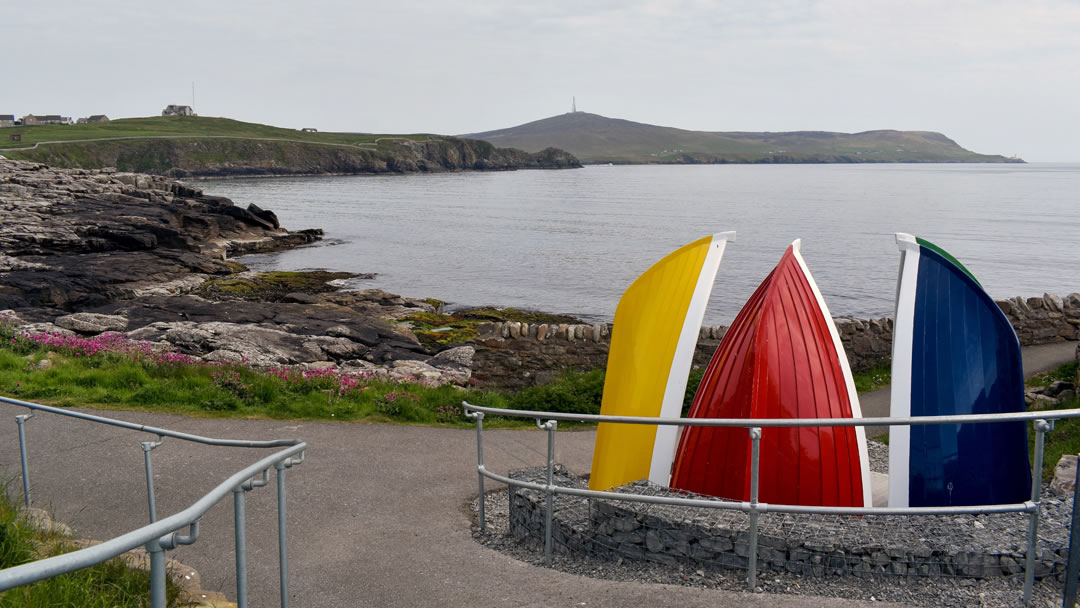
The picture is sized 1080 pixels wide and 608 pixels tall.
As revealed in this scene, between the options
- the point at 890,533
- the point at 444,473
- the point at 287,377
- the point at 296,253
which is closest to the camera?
the point at 890,533

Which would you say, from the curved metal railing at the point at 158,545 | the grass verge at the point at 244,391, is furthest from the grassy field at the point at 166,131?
Answer: the curved metal railing at the point at 158,545

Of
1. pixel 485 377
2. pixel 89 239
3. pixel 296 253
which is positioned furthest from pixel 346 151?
pixel 485 377

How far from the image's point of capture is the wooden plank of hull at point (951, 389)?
7.00m

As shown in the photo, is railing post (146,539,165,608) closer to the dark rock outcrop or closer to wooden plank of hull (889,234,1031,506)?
wooden plank of hull (889,234,1031,506)

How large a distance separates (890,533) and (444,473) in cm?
451

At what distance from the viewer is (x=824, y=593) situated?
547 centimetres

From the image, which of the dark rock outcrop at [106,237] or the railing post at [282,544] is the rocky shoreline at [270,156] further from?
the railing post at [282,544]

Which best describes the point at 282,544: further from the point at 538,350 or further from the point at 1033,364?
the point at 1033,364

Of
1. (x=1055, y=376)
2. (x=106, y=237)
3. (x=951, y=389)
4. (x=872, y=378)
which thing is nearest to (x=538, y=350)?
(x=872, y=378)

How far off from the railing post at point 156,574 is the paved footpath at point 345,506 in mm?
2800

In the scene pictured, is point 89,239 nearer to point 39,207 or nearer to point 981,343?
point 39,207

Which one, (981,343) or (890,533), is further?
(981,343)

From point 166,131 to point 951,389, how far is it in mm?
140756

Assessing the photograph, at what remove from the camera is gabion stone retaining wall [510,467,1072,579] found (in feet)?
18.4
